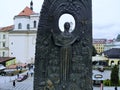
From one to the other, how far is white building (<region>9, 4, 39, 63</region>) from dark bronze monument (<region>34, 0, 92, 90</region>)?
5865 cm

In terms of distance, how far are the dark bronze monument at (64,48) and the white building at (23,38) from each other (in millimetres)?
58654

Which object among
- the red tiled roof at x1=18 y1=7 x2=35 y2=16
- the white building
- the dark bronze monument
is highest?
the red tiled roof at x1=18 y1=7 x2=35 y2=16

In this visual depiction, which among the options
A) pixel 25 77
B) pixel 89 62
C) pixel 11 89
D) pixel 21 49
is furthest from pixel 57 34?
pixel 21 49

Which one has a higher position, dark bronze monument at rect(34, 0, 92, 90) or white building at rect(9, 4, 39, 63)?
white building at rect(9, 4, 39, 63)

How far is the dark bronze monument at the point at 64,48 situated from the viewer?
11.6m

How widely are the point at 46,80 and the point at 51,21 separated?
165cm

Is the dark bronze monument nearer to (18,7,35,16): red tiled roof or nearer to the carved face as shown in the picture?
the carved face

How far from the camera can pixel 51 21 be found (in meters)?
11.6

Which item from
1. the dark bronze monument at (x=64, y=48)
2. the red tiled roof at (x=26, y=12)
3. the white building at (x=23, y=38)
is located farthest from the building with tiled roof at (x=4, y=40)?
the dark bronze monument at (x=64, y=48)

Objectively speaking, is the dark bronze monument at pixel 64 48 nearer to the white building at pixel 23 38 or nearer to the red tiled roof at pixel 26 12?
the white building at pixel 23 38

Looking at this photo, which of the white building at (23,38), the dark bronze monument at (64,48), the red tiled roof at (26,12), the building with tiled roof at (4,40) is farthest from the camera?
the building with tiled roof at (4,40)

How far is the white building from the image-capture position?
234 ft

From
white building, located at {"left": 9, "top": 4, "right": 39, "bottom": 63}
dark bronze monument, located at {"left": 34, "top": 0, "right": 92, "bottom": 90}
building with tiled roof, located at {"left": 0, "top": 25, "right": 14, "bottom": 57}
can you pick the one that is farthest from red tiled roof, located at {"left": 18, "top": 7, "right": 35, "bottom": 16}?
dark bronze monument, located at {"left": 34, "top": 0, "right": 92, "bottom": 90}

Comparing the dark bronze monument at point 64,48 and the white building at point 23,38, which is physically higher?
the white building at point 23,38
